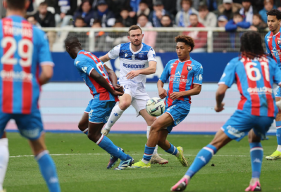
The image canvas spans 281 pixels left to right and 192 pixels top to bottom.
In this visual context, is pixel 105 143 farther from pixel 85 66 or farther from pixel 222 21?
pixel 222 21

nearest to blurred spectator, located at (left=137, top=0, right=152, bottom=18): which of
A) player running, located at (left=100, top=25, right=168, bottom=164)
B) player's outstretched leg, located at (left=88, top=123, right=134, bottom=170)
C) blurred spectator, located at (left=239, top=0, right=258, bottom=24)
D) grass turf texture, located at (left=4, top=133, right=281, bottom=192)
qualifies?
blurred spectator, located at (left=239, top=0, right=258, bottom=24)

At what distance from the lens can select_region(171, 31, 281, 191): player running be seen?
17.1ft

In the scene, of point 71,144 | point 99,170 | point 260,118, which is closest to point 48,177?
point 260,118

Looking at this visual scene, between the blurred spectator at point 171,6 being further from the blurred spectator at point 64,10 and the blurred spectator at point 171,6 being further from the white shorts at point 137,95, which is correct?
the white shorts at point 137,95

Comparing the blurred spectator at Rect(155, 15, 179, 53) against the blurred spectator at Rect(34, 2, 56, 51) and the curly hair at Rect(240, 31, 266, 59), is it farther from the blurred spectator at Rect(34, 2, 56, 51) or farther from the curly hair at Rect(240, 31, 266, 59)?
the curly hair at Rect(240, 31, 266, 59)

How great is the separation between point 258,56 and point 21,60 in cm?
267

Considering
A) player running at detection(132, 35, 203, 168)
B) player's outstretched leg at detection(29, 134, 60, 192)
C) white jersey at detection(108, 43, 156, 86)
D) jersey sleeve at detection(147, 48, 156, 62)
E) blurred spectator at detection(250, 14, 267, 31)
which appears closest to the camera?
player's outstretched leg at detection(29, 134, 60, 192)

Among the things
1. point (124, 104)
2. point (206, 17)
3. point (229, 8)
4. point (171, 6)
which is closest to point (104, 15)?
point (171, 6)

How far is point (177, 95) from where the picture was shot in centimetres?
747

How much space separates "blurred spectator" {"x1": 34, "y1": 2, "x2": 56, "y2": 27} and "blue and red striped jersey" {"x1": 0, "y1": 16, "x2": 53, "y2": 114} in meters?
12.5

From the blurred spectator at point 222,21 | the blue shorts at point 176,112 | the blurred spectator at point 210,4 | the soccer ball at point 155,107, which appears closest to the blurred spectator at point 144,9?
the blurred spectator at point 210,4

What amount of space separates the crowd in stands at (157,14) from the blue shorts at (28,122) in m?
10.4

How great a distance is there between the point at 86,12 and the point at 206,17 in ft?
14.4

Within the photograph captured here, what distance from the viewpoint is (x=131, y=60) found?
8.91 m
